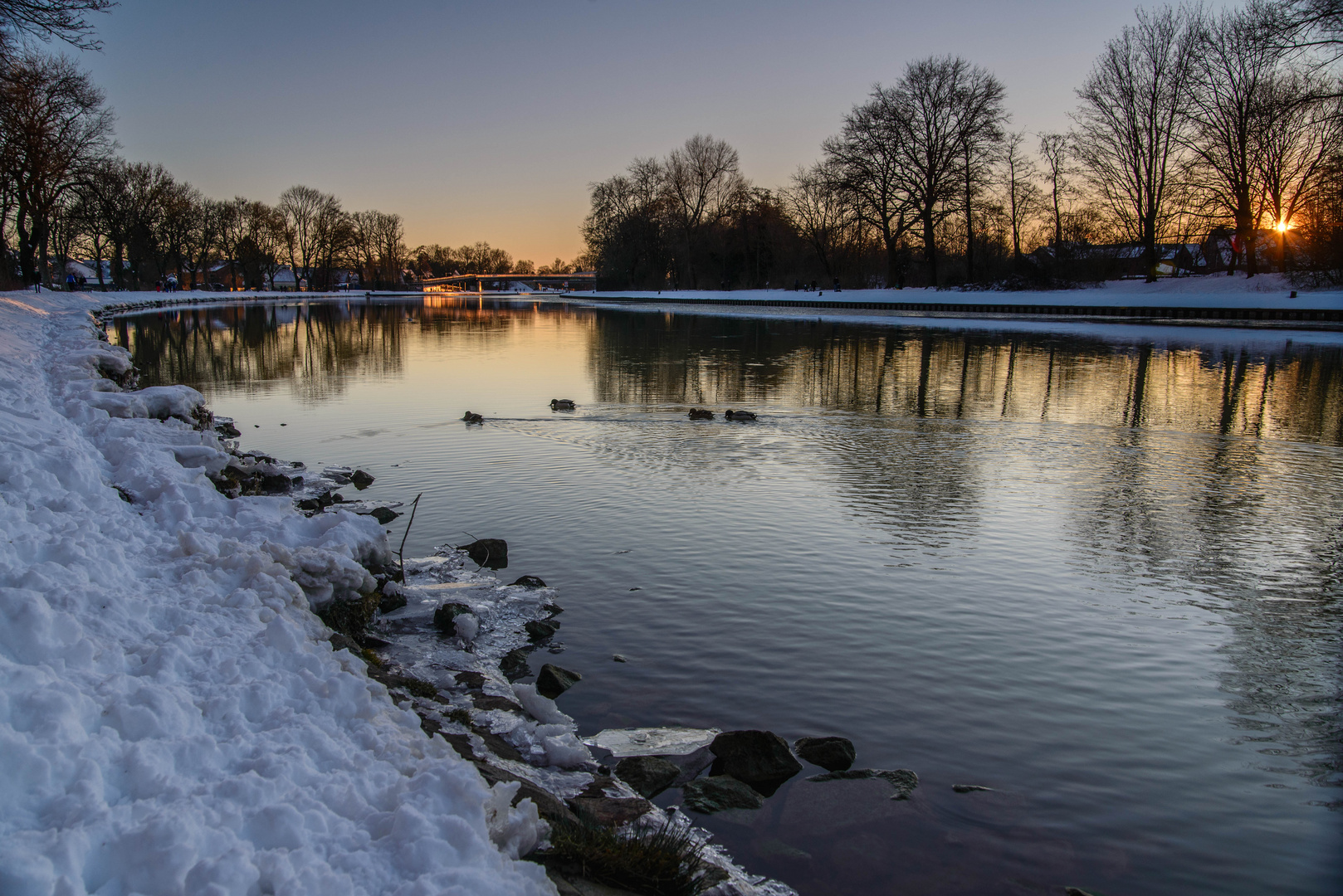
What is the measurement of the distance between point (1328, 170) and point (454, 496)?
155ft

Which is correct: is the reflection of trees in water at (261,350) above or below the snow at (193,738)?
above

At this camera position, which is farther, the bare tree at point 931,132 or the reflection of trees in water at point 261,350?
the bare tree at point 931,132

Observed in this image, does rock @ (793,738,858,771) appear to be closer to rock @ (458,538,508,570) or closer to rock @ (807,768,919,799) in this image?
rock @ (807,768,919,799)

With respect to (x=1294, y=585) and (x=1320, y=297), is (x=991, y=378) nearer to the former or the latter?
(x=1294, y=585)

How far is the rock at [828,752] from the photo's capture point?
5094 millimetres

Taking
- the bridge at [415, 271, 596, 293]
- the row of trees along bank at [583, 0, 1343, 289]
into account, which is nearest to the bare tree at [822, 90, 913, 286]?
the row of trees along bank at [583, 0, 1343, 289]

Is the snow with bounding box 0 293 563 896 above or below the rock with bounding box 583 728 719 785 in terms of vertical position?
above

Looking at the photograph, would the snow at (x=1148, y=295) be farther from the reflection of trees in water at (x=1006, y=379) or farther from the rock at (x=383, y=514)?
the rock at (x=383, y=514)

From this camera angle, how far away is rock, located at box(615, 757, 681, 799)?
4.81 metres

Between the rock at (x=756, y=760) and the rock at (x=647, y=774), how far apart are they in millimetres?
264

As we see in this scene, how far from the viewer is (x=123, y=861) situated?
2.75 m

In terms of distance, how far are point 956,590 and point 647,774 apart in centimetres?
405

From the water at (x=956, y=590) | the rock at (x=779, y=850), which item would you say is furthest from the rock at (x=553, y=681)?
the rock at (x=779, y=850)

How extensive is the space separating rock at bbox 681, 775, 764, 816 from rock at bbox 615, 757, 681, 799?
0.12 meters
